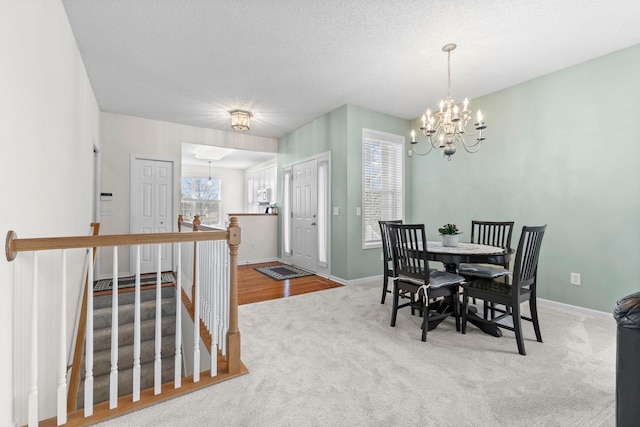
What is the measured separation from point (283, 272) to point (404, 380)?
3.43 m

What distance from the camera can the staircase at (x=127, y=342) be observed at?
313 cm

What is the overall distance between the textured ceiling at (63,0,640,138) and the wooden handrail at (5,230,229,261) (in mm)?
1838

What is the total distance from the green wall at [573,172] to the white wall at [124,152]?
194 inches

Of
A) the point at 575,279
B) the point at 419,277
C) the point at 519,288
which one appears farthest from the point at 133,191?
the point at 575,279

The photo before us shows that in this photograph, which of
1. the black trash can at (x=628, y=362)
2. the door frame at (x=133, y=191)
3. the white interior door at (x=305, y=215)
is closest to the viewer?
the black trash can at (x=628, y=362)

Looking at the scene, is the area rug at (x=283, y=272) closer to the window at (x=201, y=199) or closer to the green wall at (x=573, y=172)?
the green wall at (x=573, y=172)

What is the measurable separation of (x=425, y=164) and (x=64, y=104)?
4543 mm

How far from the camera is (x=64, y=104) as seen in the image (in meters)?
2.29

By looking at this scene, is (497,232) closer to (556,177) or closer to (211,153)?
(556,177)

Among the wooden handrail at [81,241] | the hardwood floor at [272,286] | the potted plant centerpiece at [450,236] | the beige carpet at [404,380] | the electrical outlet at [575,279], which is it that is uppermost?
the wooden handrail at [81,241]

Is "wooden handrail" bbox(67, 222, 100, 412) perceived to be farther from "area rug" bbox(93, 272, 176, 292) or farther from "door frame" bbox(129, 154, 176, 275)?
"door frame" bbox(129, 154, 176, 275)

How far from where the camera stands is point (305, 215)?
17.3 feet

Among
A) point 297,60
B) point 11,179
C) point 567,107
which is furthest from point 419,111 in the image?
point 11,179

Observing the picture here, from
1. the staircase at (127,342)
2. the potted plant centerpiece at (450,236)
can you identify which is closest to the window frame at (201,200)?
the staircase at (127,342)
